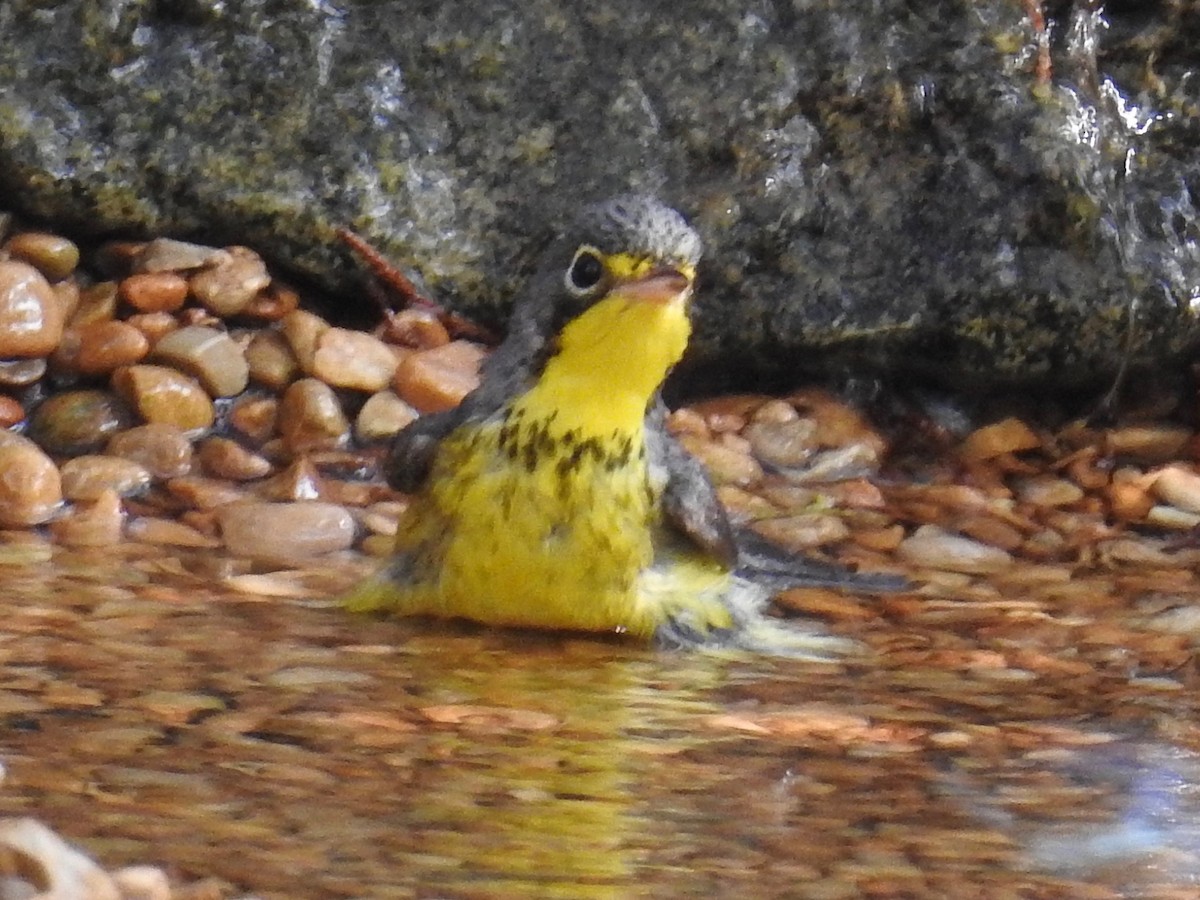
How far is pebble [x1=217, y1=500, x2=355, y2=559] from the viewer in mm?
5086

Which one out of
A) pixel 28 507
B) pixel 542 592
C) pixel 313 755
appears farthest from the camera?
pixel 28 507

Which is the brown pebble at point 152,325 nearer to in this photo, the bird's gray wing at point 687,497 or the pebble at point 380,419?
the pebble at point 380,419

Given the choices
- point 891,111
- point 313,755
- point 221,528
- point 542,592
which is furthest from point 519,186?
point 313,755

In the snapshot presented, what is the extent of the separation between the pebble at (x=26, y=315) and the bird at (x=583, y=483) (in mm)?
1657

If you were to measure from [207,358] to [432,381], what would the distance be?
0.70 meters

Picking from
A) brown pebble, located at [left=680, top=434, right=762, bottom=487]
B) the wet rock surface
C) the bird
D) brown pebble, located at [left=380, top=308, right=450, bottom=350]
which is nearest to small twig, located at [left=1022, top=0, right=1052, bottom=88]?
the wet rock surface

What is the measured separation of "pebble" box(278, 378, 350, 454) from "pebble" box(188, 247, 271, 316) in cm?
40

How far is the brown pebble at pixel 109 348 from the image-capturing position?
5.80 m

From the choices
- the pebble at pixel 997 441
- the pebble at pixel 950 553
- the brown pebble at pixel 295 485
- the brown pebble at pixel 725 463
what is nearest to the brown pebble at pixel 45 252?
the brown pebble at pixel 295 485

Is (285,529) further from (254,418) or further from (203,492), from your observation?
(254,418)

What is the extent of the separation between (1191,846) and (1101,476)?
3.63 metres

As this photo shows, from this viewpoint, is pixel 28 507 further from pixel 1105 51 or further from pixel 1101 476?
pixel 1105 51

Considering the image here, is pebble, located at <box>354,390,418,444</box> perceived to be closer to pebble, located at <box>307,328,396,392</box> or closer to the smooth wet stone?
pebble, located at <box>307,328,396,392</box>

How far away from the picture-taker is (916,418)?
6512mm
